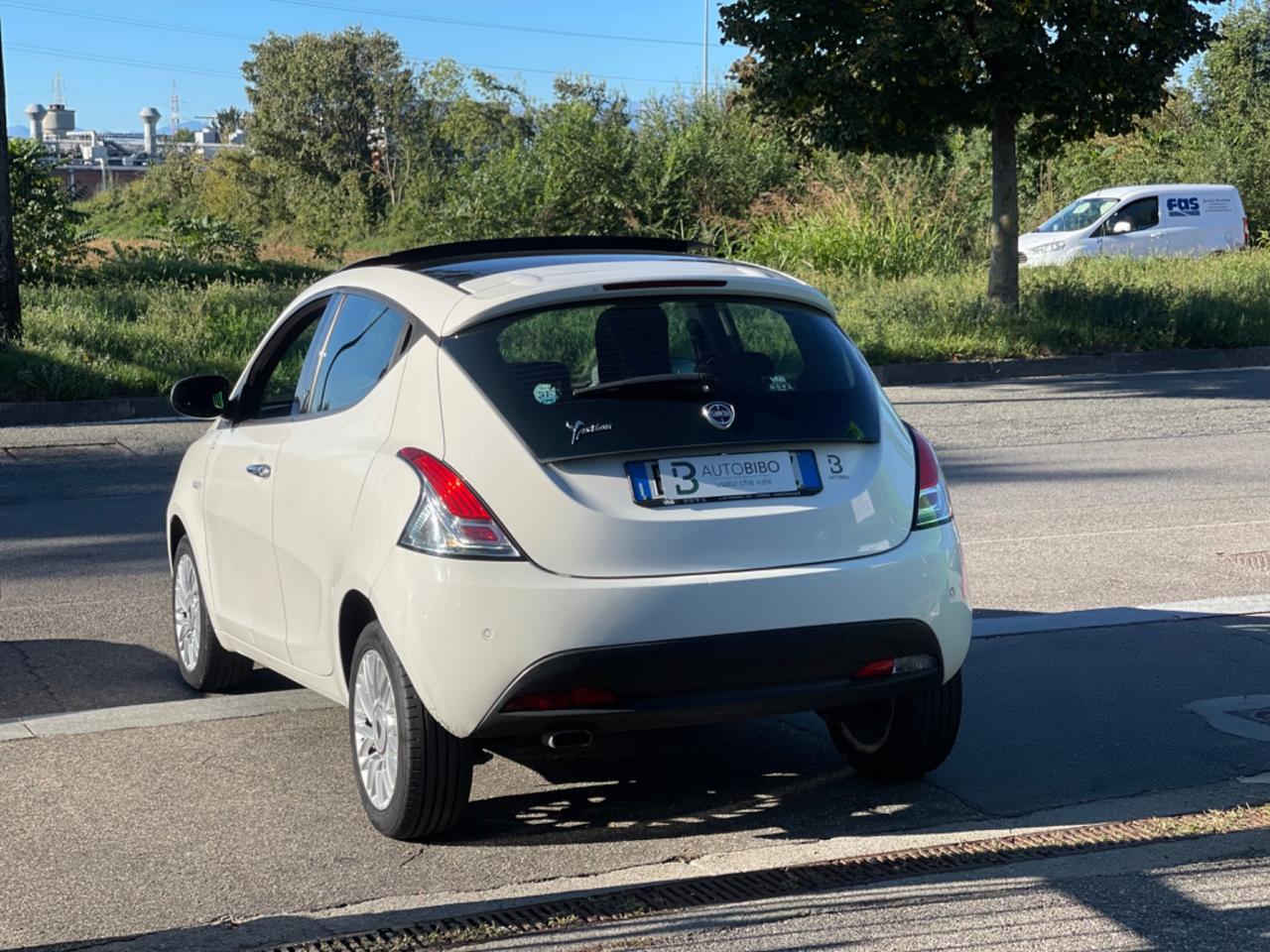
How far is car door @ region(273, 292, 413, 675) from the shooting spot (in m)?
4.91

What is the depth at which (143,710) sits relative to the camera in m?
6.18

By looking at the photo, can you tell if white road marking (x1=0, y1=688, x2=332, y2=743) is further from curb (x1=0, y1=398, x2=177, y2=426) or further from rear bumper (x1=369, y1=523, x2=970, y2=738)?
curb (x1=0, y1=398, x2=177, y2=426)

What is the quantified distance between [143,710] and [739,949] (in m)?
3.12

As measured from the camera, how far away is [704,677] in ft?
14.6

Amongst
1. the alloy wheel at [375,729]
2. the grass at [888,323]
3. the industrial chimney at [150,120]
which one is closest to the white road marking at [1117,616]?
the alloy wheel at [375,729]

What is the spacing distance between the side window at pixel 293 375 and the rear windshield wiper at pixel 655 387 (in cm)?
141

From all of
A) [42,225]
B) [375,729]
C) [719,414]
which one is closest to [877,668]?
[719,414]

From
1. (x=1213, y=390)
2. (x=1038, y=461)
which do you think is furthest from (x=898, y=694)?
(x=1213, y=390)

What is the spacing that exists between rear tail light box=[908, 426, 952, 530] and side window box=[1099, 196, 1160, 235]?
28163 millimetres

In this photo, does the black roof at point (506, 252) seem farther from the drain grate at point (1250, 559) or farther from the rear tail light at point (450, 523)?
the drain grate at point (1250, 559)

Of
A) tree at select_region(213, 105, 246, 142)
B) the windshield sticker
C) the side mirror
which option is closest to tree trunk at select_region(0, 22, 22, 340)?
the side mirror

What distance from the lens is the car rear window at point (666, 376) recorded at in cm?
456

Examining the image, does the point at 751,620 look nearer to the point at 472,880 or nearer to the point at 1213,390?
the point at 472,880

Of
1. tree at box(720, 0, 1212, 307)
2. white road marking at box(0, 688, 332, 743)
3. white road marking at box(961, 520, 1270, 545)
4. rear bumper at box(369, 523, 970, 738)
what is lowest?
white road marking at box(961, 520, 1270, 545)
